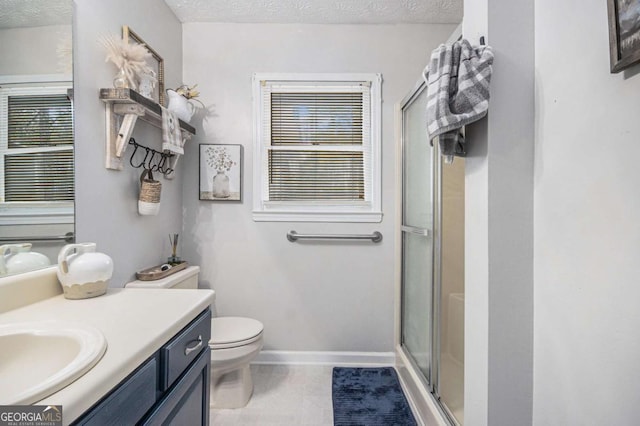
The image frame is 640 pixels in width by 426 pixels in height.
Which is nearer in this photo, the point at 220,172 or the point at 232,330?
the point at 232,330

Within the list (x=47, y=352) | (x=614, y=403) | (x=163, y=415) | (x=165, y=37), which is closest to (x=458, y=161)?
(x=614, y=403)

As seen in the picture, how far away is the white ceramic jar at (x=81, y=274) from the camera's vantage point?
3.08 feet

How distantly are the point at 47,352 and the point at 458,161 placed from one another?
62.4 inches

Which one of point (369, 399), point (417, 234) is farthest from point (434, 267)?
point (369, 399)

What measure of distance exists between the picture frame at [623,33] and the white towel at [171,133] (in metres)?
1.71

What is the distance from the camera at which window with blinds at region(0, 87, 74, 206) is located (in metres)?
0.88

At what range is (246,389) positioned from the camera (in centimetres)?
163

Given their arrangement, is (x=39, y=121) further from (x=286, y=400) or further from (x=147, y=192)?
(x=286, y=400)

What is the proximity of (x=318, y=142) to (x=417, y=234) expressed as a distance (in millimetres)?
929

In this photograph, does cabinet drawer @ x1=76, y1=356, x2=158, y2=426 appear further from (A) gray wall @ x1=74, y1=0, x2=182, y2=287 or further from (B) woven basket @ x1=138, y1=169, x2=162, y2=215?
(B) woven basket @ x1=138, y1=169, x2=162, y2=215

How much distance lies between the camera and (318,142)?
2.04m

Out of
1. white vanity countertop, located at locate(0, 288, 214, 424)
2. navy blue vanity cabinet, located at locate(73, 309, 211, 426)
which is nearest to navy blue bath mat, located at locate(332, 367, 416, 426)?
navy blue vanity cabinet, located at locate(73, 309, 211, 426)

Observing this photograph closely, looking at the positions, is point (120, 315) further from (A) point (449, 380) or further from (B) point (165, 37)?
(B) point (165, 37)

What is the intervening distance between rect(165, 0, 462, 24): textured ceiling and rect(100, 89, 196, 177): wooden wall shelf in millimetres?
930
